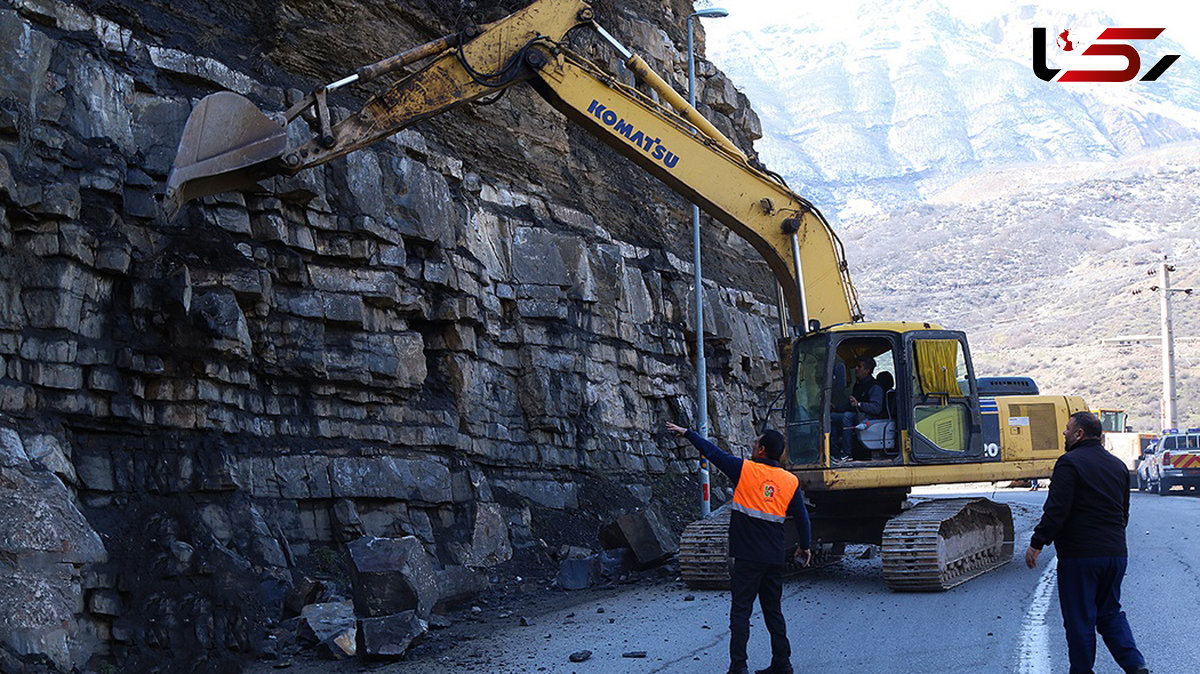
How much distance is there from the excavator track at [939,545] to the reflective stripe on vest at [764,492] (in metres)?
4.01

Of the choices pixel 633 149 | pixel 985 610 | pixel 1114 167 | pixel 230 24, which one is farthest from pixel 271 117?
pixel 1114 167

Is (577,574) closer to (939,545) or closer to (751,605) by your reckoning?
(939,545)

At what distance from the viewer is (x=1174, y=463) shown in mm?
34438

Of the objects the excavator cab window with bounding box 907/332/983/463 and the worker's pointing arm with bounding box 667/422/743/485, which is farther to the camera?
the excavator cab window with bounding box 907/332/983/463

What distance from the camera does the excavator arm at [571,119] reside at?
12.4 m

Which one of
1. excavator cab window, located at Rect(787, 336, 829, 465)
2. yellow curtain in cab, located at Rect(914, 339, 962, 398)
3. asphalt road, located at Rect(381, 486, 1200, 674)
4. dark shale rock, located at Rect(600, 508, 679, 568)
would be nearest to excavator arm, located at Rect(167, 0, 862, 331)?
excavator cab window, located at Rect(787, 336, 829, 465)

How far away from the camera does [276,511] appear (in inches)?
504

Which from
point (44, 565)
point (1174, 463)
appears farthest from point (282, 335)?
point (1174, 463)

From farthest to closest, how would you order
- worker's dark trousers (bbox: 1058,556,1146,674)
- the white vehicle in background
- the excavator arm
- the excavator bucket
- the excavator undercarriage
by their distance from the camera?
the white vehicle in background < the excavator undercarriage < the excavator arm < the excavator bucket < worker's dark trousers (bbox: 1058,556,1146,674)

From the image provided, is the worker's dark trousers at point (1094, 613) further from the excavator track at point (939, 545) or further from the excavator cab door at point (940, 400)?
the excavator cab door at point (940, 400)

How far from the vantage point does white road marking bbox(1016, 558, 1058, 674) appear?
871cm

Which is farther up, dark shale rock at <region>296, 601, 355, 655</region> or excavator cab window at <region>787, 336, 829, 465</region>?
excavator cab window at <region>787, 336, 829, 465</region>

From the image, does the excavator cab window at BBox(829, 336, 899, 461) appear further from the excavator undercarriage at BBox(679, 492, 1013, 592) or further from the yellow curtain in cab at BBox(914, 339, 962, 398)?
the excavator undercarriage at BBox(679, 492, 1013, 592)

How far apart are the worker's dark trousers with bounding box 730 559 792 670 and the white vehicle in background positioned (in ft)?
96.5
